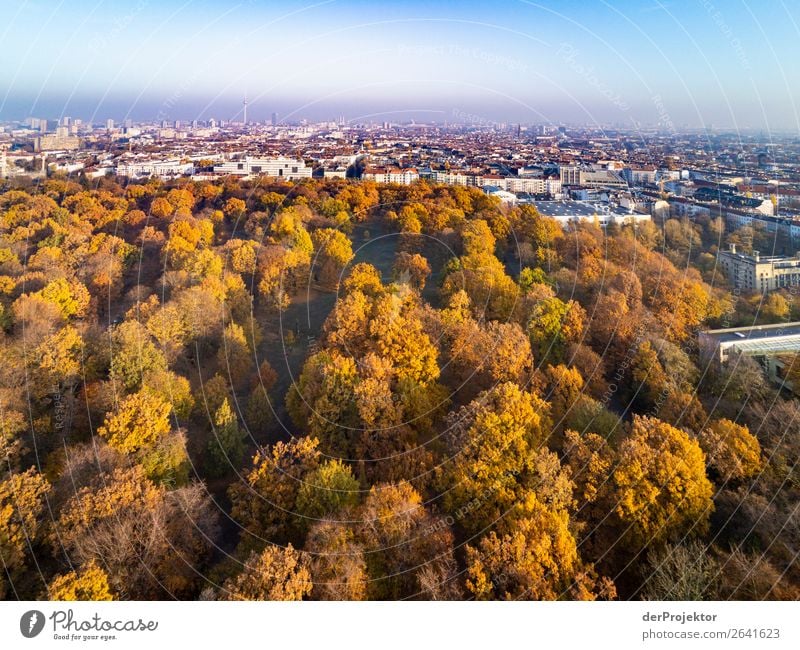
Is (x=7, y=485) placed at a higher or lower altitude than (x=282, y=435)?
higher

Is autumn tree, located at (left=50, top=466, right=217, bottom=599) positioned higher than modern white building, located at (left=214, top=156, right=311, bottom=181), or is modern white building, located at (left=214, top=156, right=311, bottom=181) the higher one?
modern white building, located at (left=214, top=156, right=311, bottom=181)

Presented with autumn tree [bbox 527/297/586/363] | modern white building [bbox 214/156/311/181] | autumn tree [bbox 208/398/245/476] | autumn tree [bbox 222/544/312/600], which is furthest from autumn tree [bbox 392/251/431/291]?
modern white building [bbox 214/156/311/181]

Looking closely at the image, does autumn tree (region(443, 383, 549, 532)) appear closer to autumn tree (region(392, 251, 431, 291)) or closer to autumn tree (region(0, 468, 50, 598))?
autumn tree (region(0, 468, 50, 598))

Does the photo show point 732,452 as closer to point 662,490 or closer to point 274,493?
point 662,490

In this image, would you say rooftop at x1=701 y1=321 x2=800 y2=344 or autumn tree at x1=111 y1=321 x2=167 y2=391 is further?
rooftop at x1=701 y1=321 x2=800 y2=344

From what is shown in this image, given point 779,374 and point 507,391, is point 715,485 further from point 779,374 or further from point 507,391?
point 779,374

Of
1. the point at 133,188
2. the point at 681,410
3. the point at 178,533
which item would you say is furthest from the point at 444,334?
the point at 133,188

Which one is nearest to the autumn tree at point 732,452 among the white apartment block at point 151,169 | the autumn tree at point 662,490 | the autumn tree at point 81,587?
the autumn tree at point 662,490
